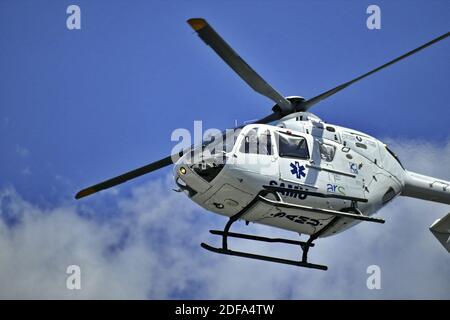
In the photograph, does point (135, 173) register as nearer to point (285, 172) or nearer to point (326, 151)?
point (285, 172)

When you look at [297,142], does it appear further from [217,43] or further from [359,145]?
[217,43]

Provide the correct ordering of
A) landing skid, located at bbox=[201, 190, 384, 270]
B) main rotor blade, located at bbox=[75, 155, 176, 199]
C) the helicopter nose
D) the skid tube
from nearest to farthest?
the helicopter nose → landing skid, located at bbox=[201, 190, 384, 270] → the skid tube → main rotor blade, located at bbox=[75, 155, 176, 199]

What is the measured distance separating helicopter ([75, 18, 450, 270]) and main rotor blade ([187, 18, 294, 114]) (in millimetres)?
18

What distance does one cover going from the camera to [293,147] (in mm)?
16391

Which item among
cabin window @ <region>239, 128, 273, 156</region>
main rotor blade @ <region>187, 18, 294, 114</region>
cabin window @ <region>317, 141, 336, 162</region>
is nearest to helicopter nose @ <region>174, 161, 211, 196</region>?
cabin window @ <region>239, 128, 273, 156</region>

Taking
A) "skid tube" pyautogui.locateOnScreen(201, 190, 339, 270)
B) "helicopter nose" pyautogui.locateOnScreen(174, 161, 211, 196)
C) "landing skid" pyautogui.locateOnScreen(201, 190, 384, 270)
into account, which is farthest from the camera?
"skid tube" pyautogui.locateOnScreen(201, 190, 339, 270)

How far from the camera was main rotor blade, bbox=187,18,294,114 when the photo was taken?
581 inches

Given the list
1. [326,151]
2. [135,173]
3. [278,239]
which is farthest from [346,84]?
[135,173]

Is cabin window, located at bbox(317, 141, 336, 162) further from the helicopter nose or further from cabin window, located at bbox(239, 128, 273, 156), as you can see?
the helicopter nose

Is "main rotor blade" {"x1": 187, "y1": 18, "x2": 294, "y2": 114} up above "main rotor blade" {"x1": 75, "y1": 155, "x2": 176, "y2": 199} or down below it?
above

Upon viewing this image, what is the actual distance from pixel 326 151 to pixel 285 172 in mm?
1284

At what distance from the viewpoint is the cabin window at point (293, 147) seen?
1625 cm

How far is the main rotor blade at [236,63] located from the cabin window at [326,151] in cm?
107
